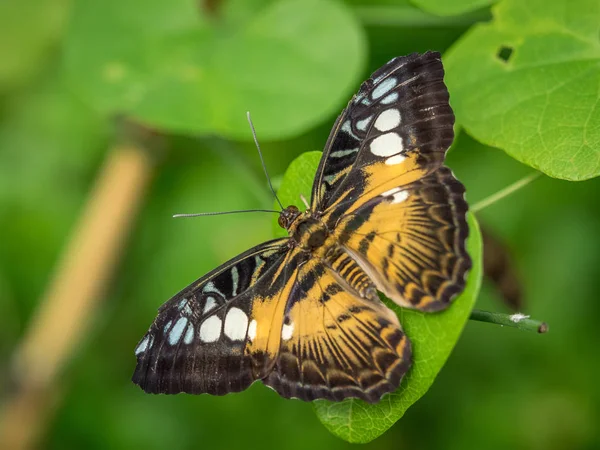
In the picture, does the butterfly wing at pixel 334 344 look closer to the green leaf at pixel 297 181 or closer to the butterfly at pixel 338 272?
the butterfly at pixel 338 272

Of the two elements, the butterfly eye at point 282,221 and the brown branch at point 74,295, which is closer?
the butterfly eye at point 282,221

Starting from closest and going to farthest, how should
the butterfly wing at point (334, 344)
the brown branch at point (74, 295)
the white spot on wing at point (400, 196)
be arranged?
the butterfly wing at point (334, 344) < the white spot on wing at point (400, 196) < the brown branch at point (74, 295)

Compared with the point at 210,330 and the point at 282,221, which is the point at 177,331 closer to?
the point at 210,330

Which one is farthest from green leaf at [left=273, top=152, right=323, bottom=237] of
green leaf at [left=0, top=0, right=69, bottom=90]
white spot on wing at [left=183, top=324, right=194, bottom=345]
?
green leaf at [left=0, top=0, right=69, bottom=90]

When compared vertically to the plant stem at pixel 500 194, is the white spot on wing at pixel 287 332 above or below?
below

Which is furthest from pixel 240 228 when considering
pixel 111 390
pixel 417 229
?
pixel 417 229

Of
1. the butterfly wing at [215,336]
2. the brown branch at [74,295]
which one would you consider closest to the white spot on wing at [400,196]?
the butterfly wing at [215,336]

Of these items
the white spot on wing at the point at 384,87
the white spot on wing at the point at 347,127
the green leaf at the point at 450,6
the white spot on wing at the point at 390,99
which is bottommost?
the white spot on wing at the point at 347,127

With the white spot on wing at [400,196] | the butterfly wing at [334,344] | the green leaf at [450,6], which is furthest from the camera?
the green leaf at [450,6]
